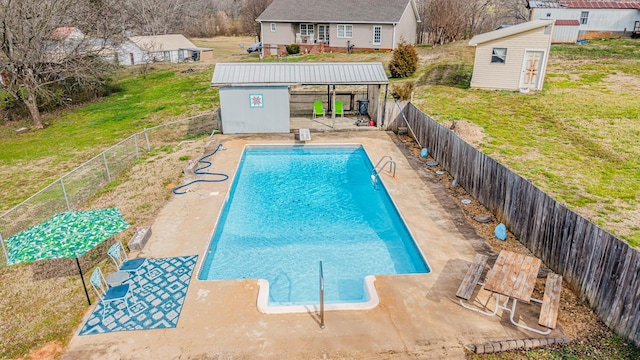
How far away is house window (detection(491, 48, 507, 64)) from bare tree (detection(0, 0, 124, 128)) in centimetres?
2683

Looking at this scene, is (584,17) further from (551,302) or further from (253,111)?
(551,302)

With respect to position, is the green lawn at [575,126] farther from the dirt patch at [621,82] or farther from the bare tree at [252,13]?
the bare tree at [252,13]

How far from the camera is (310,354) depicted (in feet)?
23.6

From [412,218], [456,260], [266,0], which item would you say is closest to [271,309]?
[456,260]

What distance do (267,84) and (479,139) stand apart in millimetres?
9916

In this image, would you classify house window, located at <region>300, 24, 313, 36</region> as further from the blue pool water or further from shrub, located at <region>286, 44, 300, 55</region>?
the blue pool water

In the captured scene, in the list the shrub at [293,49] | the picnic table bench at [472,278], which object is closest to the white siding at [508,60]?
the picnic table bench at [472,278]

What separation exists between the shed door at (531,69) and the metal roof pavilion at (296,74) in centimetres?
887

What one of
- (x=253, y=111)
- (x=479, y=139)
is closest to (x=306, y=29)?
(x=253, y=111)

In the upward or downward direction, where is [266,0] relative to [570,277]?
upward

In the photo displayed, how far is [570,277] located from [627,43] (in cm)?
3372

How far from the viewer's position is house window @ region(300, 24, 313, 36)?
42138 mm

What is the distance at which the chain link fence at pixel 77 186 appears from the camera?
12203 mm

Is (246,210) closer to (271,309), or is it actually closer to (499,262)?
(271,309)
